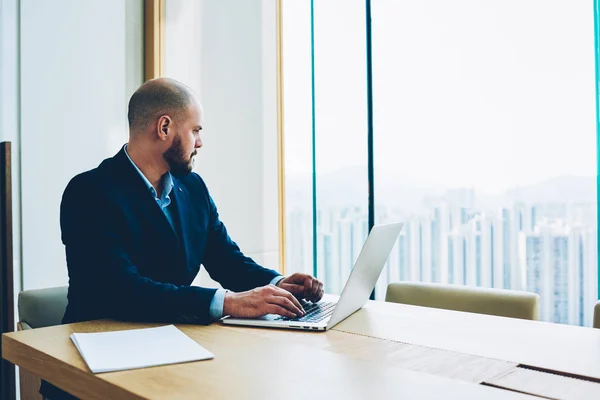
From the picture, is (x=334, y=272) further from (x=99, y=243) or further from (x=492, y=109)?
(x=99, y=243)

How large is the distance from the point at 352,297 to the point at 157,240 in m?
0.65

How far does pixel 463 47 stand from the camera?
3.10 m

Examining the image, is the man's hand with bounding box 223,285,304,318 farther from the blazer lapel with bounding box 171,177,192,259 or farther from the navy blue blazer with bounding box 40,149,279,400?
→ the blazer lapel with bounding box 171,177,192,259

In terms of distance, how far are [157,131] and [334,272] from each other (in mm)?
1973

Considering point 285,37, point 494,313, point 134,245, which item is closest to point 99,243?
point 134,245

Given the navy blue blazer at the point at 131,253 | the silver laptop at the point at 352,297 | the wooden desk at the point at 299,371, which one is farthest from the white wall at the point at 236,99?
the wooden desk at the point at 299,371

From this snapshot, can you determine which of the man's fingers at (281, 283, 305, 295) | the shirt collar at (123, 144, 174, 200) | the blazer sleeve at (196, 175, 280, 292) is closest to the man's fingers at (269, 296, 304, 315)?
the man's fingers at (281, 283, 305, 295)

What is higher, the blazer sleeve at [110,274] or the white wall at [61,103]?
the white wall at [61,103]

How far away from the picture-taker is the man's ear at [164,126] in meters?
1.96

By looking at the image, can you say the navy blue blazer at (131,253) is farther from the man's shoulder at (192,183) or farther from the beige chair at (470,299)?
the beige chair at (470,299)

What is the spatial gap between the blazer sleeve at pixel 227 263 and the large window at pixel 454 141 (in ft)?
4.87

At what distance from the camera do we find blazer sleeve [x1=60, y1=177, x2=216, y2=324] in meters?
1.50

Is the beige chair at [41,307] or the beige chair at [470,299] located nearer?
the beige chair at [470,299]

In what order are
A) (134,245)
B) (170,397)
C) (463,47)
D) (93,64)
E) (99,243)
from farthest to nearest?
(463,47) → (93,64) → (134,245) → (99,243) → (170,397)
